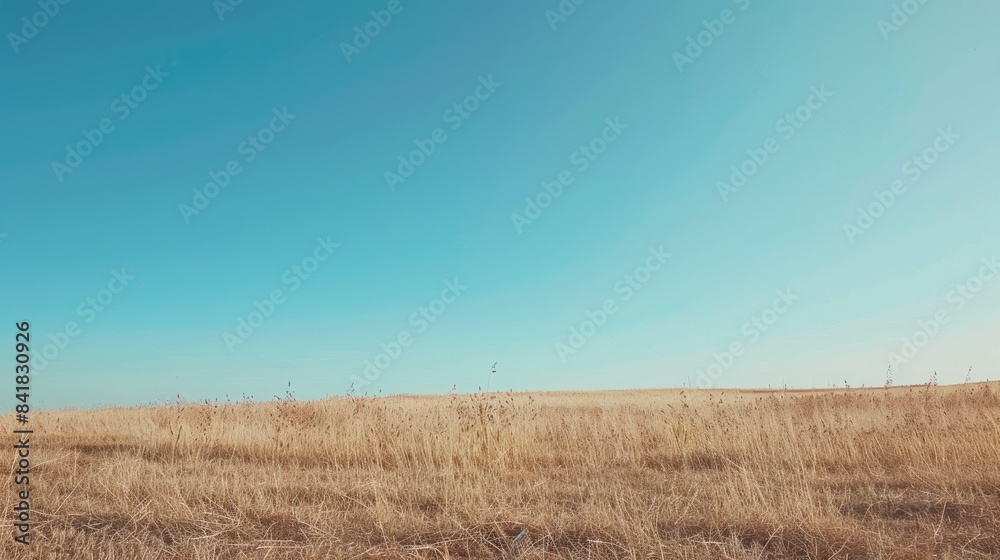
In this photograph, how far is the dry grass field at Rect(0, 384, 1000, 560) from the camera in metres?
4.39

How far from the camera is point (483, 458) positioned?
908cm

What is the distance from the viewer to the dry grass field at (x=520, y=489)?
4395mm

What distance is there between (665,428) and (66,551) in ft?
27.6

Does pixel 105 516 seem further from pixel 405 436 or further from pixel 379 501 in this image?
pixel 405 436

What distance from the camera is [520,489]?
21.7ft

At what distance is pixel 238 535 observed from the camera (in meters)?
4.66

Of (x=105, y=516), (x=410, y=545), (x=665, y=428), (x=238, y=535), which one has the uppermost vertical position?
(x=665, y=428)

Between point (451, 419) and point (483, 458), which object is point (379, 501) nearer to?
point (483, 458)

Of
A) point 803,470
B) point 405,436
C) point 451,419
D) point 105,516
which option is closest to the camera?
point 105,516

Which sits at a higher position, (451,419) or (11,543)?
(451,419)

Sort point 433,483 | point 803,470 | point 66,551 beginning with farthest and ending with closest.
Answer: point 803,470
point 433,483
point 66,551

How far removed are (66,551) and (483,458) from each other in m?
5.60

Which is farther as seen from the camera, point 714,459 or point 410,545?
point 714,459

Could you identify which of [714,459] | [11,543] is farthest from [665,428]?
[11,543]
